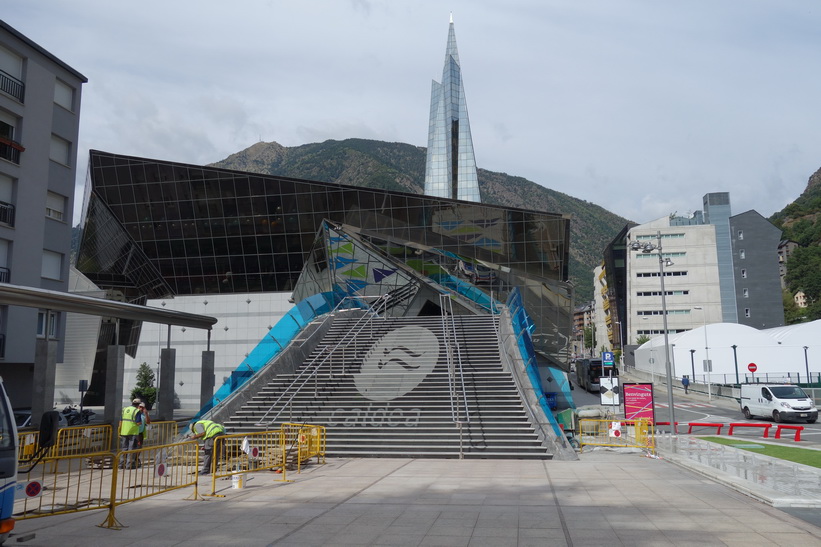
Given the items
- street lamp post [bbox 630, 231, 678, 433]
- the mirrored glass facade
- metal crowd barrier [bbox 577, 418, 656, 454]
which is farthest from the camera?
the mirrored glass facade

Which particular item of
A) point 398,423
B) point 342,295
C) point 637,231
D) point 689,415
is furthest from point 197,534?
point 637,231

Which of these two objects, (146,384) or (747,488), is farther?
(146,384)

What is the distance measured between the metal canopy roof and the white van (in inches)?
1019

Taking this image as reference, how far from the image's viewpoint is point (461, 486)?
12.0 metres

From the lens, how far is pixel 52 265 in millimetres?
32281

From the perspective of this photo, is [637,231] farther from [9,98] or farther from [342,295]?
[9,98]

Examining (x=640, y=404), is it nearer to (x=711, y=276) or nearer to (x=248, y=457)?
(x=248, y=457)

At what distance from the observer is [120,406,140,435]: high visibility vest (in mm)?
14383

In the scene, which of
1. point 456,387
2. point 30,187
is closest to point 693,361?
point 456,387

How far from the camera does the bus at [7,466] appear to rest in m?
6.75

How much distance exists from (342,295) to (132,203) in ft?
49.0

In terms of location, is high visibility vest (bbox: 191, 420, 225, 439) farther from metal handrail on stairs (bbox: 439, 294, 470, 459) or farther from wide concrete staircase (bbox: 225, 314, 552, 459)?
metal handrail on stairs (bbox: 439, 294, 470, 459)

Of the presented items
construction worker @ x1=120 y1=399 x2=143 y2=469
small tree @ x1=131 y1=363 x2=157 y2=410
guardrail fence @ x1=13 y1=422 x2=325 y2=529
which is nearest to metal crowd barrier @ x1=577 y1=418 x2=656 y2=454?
guardrail fence @ x1=13 y1=422 x2=325 y2=529

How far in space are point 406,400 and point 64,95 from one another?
25784 mm
